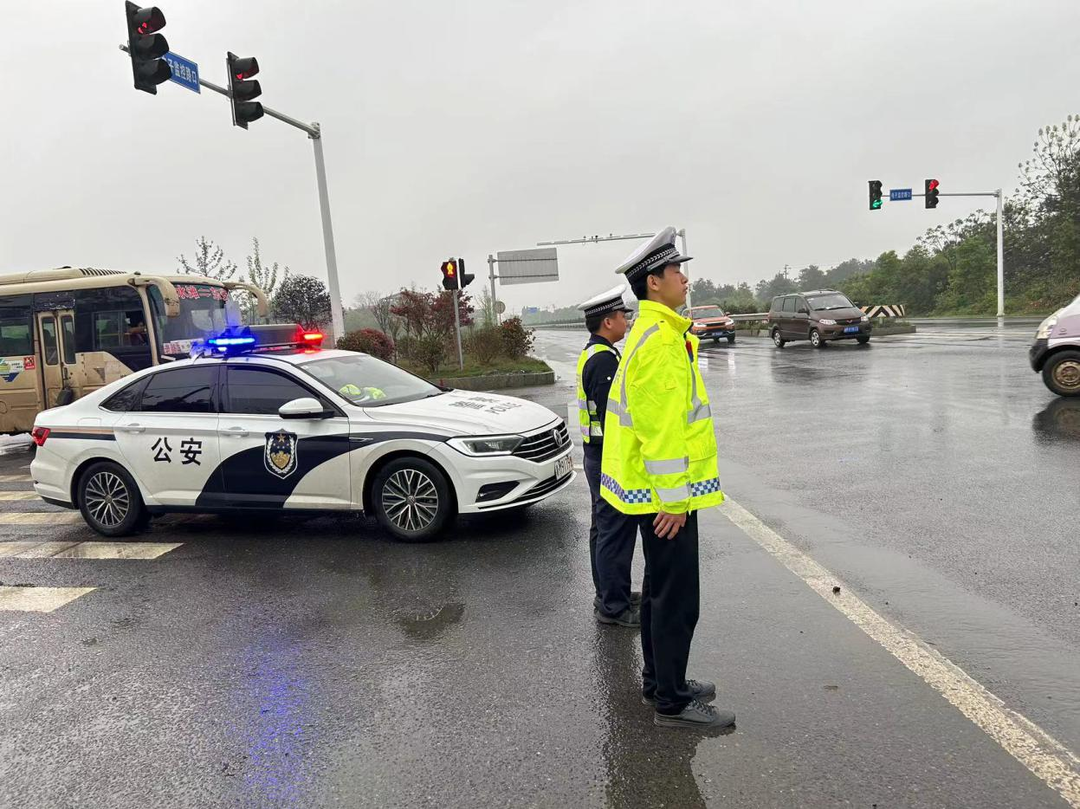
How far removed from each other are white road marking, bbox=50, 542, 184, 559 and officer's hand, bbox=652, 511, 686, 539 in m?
4.57

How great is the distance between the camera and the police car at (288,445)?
5.59m

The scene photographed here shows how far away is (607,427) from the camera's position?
327cm

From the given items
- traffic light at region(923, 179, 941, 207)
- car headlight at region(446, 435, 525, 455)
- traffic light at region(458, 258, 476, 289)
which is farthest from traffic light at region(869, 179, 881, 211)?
car headlight at region(446, 435, 525, 455)

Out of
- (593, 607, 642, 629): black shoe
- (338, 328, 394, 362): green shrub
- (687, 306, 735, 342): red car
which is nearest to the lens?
(593, 607, 642, 629): black shoe

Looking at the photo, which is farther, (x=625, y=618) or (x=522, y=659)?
(x=625, y=618)

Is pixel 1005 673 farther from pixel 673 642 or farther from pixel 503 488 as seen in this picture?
pixel 503 488

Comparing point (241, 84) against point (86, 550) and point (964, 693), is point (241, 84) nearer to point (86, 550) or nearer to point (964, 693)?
point (86, 550)

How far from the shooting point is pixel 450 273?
17703 millimetres

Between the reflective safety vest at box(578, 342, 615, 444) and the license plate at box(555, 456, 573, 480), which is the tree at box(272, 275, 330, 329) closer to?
the license plate at box(555, 456, 573, 480)

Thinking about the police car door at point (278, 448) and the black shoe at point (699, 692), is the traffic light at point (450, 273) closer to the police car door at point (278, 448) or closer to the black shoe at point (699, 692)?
the police car door at point (278, 448)

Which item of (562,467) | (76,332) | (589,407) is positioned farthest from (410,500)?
(76,332)

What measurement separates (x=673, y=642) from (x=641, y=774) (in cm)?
53

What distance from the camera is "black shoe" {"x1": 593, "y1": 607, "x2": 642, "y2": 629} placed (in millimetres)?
3998

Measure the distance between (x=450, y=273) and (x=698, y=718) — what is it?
51.1 ft
